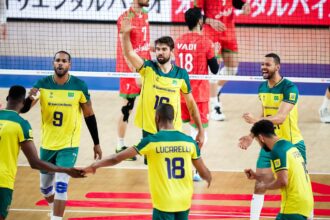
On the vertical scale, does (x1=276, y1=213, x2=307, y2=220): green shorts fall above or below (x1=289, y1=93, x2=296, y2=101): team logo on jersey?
below

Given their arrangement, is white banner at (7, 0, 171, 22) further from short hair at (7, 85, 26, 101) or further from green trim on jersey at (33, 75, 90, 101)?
short hair at (7, 85, 26, 101)

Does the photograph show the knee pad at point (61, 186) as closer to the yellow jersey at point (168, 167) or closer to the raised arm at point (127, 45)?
the raised arm at point (127, 45)

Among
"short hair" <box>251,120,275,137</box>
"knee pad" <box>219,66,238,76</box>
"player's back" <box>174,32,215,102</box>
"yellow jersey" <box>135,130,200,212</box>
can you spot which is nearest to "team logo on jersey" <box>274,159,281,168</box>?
"short hair" <box>251,120,275,137</box>

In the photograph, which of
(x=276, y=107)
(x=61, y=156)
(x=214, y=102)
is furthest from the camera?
(x=214, y=102)

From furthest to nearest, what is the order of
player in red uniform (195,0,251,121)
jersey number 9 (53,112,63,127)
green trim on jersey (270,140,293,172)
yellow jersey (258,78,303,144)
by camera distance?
player in red uniform (195,0,251,121) → yellow jersey (258,78,303,144) → jersey number 9 (53,112,63,127) → green trim on jersey (270,140,293,172)

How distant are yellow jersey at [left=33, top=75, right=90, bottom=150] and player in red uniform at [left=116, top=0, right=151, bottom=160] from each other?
325 cm

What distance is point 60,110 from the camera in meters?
12.0

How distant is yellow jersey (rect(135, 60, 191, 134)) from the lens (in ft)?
40.8

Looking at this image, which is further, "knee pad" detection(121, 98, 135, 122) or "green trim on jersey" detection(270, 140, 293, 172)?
"knee pad" detection(121, 98, 135, 122)

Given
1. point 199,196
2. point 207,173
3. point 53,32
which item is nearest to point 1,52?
point 53,32

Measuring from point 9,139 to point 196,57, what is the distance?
5087mm

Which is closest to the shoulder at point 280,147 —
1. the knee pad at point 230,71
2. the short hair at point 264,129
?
the short hair at point 264,129

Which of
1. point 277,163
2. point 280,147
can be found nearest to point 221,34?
point 280,147

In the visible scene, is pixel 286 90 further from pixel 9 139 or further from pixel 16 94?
pixel 9 139
